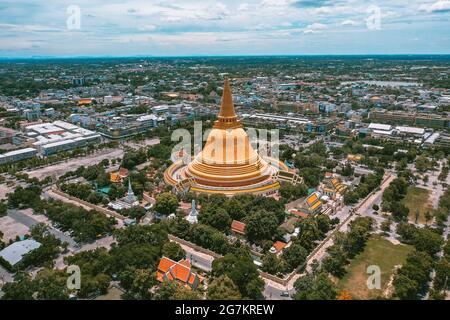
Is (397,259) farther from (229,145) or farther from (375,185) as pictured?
(229,145)

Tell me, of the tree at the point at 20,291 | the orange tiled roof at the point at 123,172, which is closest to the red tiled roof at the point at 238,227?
the tree at the point at 20,291

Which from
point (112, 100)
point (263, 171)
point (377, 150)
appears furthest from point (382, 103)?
point (112, 100)

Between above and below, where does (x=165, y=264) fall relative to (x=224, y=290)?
below

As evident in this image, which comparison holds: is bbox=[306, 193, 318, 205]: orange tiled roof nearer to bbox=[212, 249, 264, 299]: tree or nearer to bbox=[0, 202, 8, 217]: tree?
bbox=[212, 249, 264, 299]: tree

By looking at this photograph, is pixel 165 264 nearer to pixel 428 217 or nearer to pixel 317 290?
pixel 317 290

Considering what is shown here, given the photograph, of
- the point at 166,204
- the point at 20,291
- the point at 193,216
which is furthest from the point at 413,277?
the point at 20,291
